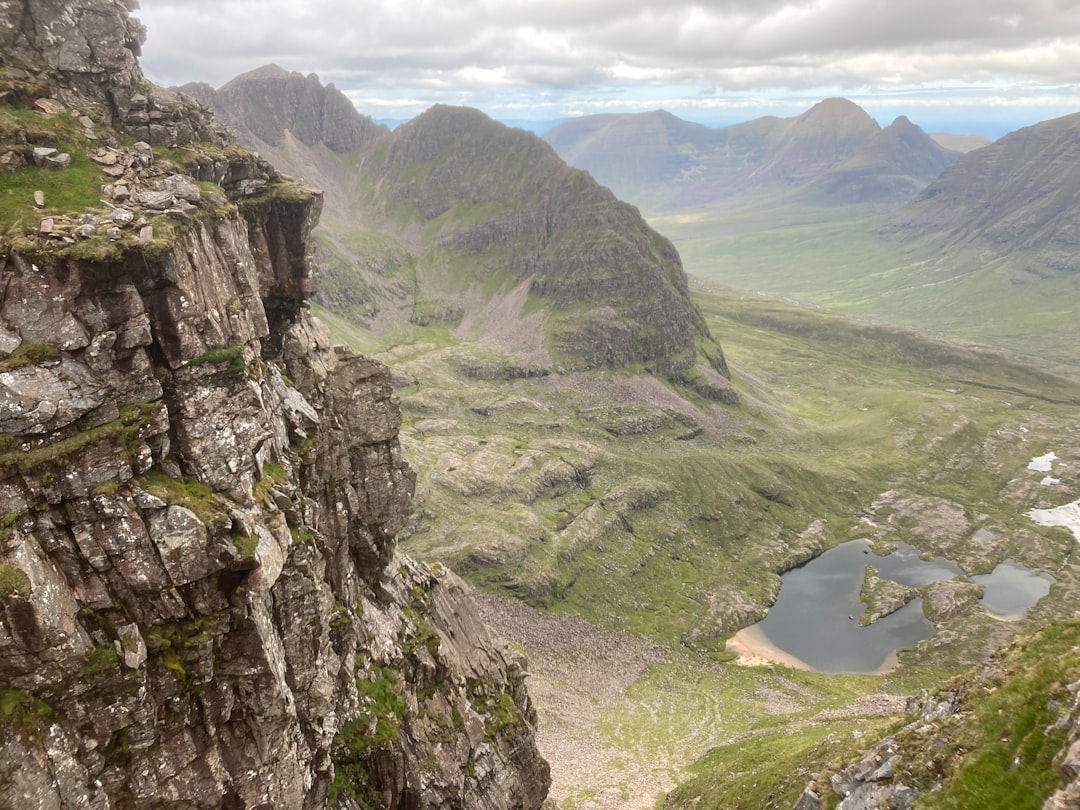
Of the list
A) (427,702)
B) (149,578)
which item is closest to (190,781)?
(149,578)

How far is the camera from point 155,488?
29000 mm

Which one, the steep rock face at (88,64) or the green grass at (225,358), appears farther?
the steep rock face at (88,64)

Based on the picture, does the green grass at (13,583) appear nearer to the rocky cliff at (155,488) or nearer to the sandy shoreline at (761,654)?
the rocky cliff at (155,488)

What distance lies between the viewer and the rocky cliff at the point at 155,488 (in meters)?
26.5

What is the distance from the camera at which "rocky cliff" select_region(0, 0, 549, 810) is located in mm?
26516

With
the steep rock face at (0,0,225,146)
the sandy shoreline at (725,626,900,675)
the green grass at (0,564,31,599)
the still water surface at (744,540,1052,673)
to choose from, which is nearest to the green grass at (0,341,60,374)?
the green grass at (0,564,31,599)

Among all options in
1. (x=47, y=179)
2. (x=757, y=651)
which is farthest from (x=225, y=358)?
(x=757, y=651)

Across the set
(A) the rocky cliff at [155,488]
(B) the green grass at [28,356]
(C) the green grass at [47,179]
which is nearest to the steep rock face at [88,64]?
(A) the rocky cliff at [155,488]

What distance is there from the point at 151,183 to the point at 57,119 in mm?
5710

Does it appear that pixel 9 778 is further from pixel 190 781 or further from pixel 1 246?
pixel 1 246

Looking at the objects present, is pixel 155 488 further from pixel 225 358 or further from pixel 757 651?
pixel 757 651

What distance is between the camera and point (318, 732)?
3762 centimetres

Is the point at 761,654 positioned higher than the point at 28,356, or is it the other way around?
the point at 28,356

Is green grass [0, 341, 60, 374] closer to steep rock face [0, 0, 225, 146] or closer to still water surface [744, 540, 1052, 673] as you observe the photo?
steep rock face [0, 0, 225, 146]
